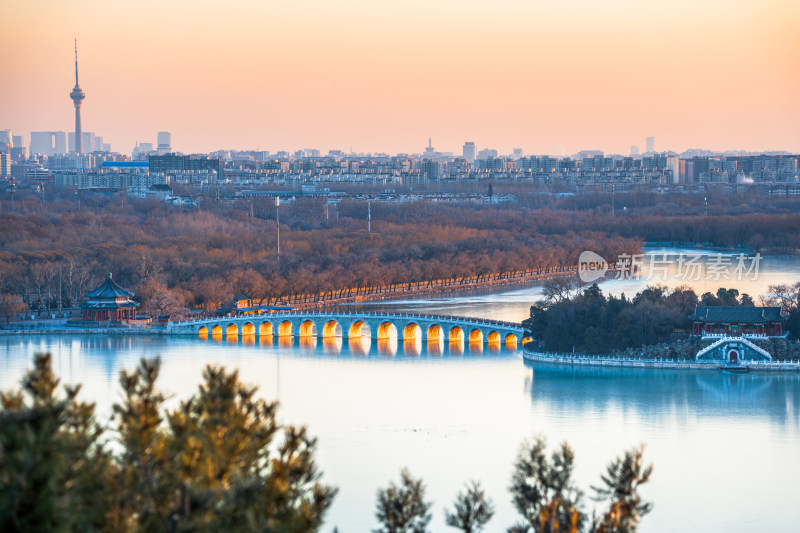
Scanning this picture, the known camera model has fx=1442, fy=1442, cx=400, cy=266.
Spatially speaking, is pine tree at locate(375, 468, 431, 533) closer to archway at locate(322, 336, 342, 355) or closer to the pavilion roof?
archway at locate(322, 336, 342, 355)

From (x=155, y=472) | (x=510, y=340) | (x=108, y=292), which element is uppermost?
(x=108, y=292)

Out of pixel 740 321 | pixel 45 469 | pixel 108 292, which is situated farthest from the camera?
pixel 108 292

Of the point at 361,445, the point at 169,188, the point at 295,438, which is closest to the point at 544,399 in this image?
the point at 361,445

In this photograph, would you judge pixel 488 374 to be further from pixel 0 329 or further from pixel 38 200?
pixel 38 200

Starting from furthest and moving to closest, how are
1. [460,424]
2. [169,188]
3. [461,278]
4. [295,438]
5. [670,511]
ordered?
[169,188]
[461,278]
[460,424]
[670,511]
[295,438]

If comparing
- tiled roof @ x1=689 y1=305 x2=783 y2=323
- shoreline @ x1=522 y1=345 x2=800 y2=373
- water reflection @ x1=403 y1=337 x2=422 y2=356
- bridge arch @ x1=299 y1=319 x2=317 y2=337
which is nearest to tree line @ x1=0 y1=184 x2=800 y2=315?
bridge arch @ x1=299 y1=319 x2=317 y2=337

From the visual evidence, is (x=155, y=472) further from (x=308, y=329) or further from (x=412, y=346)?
(x=308, y=329)

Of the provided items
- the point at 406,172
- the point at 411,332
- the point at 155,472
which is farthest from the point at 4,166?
the point at 155,472
